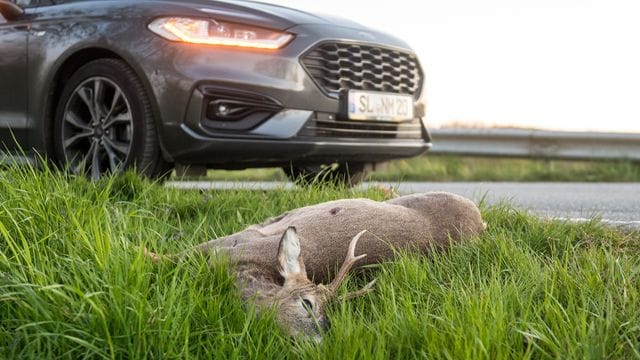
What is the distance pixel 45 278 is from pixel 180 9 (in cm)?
251

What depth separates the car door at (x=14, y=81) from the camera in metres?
4.85

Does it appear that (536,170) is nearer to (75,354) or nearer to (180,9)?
(180,9)

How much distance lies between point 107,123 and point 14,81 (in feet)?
3.41

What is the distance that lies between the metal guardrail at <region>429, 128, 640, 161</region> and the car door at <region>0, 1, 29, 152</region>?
216 inches

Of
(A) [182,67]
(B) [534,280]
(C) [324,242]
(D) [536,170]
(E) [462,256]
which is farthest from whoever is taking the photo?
(D) [536,170]

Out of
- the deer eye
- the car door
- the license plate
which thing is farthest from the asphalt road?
the deer eye

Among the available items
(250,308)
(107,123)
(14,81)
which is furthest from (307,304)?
(14,81)

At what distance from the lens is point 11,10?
16.3 feet

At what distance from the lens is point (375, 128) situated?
4734 mm

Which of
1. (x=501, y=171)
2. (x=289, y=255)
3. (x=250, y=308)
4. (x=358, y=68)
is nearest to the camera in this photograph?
(x=250, y=308)

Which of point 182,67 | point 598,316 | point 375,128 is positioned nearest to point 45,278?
point 598,316

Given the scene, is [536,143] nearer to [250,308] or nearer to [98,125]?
[98,125]

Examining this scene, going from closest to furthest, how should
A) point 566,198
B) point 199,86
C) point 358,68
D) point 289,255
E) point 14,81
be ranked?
point 289,255
point 199,86
point 358,68
point 14,81
point 566,198

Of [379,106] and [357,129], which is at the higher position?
[379,106]
